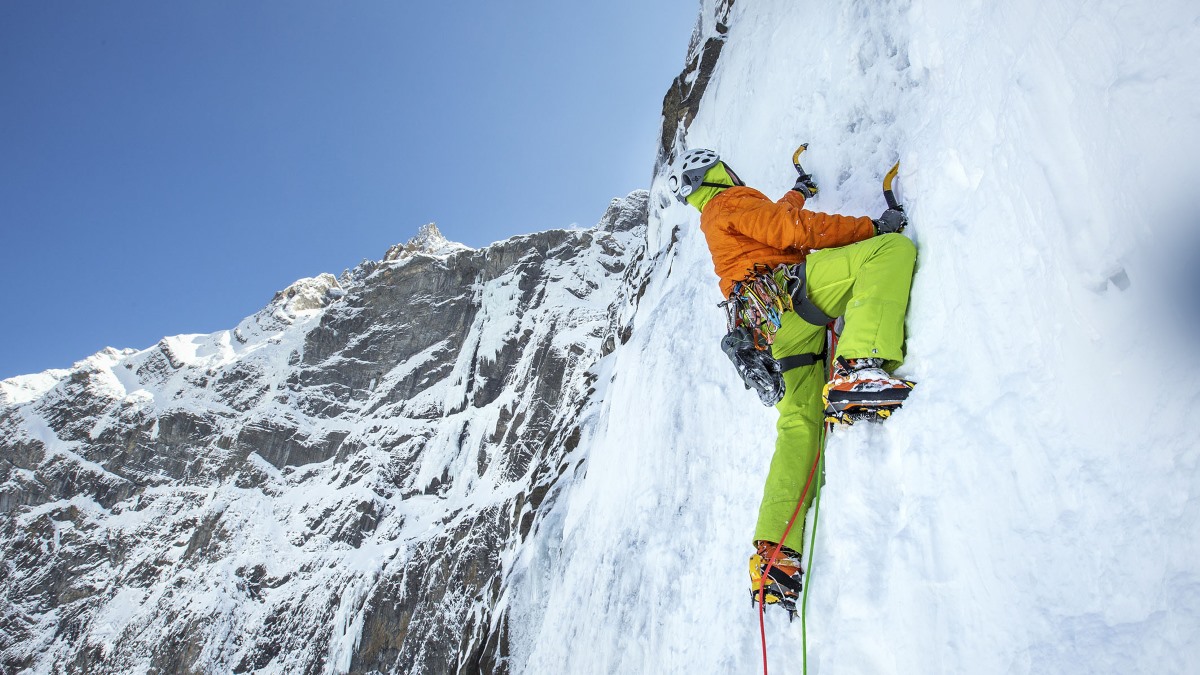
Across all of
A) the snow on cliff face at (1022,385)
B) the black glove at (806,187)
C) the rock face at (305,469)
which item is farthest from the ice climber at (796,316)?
the rock face at (305,469)

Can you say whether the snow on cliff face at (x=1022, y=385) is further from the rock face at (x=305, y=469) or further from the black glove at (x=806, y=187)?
the rock face at (x=305, y=469)

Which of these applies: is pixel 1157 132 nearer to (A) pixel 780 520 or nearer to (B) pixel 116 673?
(A) pixel 780 520

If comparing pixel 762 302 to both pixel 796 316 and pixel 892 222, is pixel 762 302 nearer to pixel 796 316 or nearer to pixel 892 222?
pixel 796 316

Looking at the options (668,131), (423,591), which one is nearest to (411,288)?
(423,591)

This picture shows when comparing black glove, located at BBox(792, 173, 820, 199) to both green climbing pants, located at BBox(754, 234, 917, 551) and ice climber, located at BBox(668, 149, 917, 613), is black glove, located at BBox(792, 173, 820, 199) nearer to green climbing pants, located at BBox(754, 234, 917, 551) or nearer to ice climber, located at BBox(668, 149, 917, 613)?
ice climber, located at BBox(668, 149, 917, 613)

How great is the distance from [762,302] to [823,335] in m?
0.40

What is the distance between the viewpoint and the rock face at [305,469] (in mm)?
40375

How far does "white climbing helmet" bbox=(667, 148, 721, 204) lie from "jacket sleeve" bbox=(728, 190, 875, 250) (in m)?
0.56

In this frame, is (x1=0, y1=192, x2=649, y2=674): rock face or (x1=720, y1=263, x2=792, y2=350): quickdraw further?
(x1=0, y1=192, x2=649, y2=674): rock face

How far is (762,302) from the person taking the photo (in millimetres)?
3447

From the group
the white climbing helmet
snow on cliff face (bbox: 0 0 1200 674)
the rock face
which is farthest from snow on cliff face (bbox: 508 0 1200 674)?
the rock face

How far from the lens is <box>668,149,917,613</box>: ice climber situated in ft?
8.75

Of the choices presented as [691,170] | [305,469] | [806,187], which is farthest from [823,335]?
[305,469]

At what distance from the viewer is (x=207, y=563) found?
55.5m
